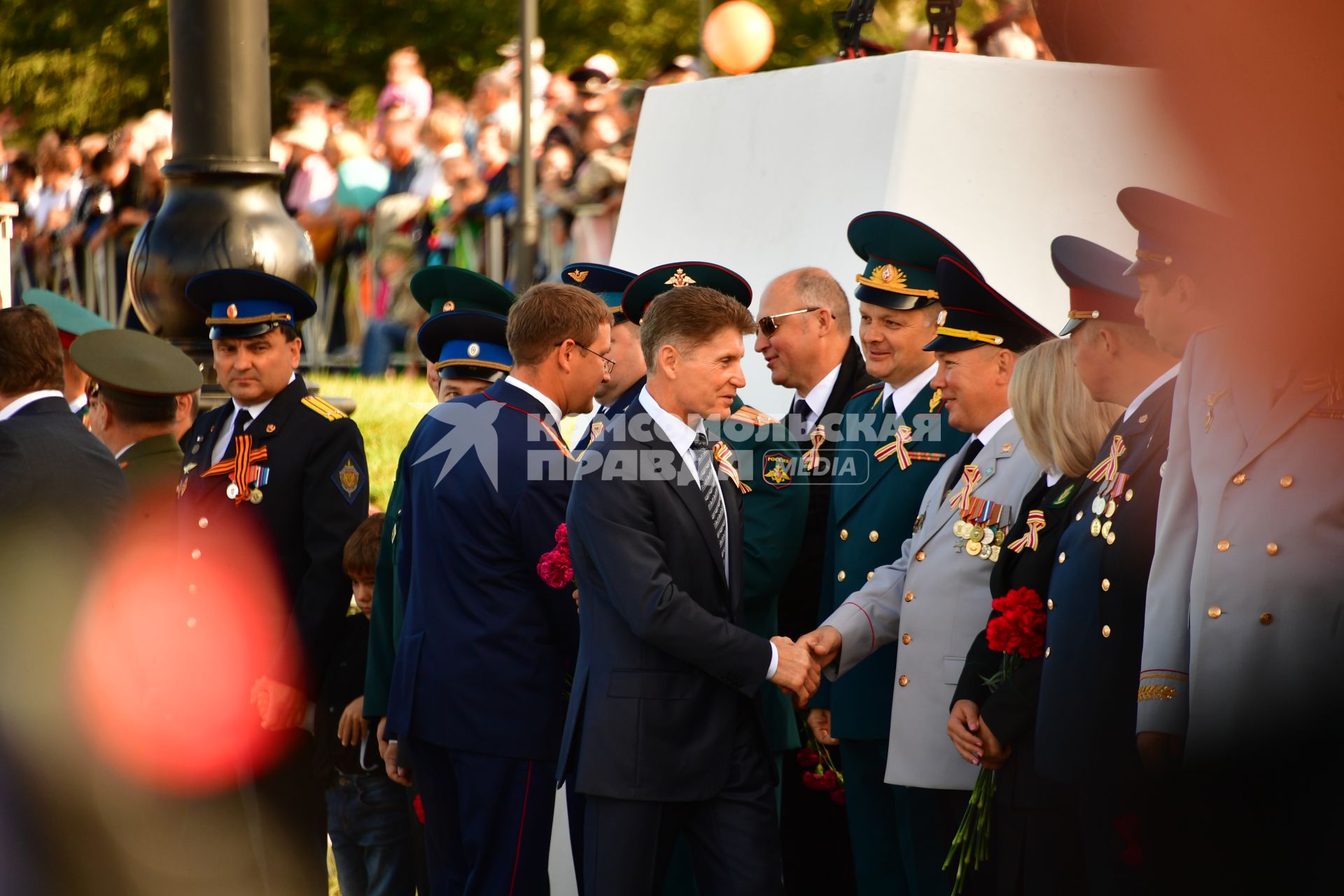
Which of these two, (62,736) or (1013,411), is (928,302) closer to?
(1013,411)

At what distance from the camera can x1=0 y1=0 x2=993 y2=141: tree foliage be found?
76.0ft

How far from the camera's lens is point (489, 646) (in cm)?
410

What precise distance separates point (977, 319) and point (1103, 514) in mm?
965

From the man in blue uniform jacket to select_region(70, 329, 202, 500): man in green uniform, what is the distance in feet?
10.1

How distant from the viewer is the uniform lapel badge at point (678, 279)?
473cm

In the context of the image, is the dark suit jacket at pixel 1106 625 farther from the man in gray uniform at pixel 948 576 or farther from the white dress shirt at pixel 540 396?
the white dress shirt at pixel 540 396

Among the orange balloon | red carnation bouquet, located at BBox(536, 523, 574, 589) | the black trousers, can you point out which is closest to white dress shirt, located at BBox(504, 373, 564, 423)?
red carnation bouquet, located at BBox(536, 523, 574, 589)

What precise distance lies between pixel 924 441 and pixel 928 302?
476 millimetres

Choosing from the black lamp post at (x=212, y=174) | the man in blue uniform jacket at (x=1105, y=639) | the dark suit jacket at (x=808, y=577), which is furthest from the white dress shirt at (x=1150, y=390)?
the black lamp post at (x=212, y=174)

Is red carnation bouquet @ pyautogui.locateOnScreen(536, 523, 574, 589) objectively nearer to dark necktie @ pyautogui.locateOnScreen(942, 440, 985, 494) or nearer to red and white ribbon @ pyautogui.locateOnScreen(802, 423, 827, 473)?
red and white ribbon @ pyautogui.locateOnScreen(802, 423, 827, 473)

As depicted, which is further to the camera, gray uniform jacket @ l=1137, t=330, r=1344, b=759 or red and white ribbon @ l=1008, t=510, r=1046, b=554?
red and white ribbon @ l=1008, t=510, r=1046, b=554

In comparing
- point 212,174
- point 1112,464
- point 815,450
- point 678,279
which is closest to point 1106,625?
point 1112,464

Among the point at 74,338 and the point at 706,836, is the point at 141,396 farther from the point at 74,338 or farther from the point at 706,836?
the point at 706,836

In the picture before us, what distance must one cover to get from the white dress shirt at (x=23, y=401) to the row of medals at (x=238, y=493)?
0.59 m
